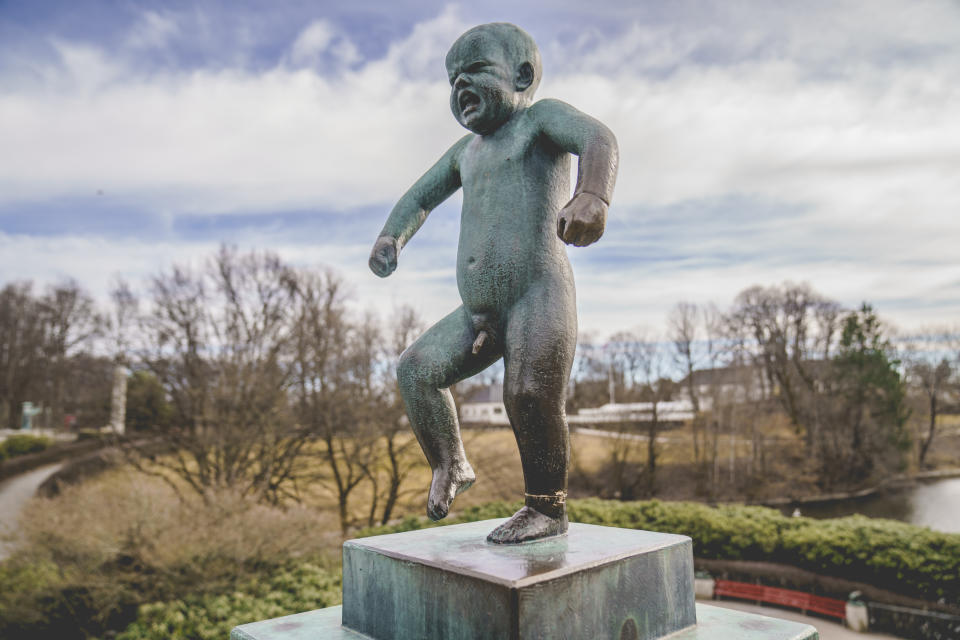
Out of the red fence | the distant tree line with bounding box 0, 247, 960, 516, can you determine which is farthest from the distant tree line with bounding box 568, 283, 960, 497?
the red fence

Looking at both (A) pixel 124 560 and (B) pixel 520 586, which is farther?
(A) pixel 124 560

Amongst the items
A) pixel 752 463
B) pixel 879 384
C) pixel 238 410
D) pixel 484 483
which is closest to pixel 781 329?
pixel 879 384

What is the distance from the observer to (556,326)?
2.40 m

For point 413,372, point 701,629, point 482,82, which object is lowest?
point 701,629

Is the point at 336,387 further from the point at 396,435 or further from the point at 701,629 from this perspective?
the point at 701,629

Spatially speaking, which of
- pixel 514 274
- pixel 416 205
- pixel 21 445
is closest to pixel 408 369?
pixel 514 274

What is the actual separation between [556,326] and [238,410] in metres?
18.7

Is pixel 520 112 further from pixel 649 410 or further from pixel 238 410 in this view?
pixel 649 410

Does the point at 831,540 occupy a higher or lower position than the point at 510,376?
lower

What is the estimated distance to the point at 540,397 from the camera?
2.36 meters

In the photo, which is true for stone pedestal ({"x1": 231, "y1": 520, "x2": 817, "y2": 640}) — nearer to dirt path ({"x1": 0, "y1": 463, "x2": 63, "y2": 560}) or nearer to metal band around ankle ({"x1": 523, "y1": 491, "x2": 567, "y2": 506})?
metal band around ankle ({"x1": 523, "y1": 491, "x2": 567, "y2": 506})

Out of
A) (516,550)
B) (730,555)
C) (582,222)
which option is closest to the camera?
(582,222)

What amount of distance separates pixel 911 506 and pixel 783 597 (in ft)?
51.5

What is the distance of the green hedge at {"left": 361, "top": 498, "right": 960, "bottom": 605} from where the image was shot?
10.3 meters
